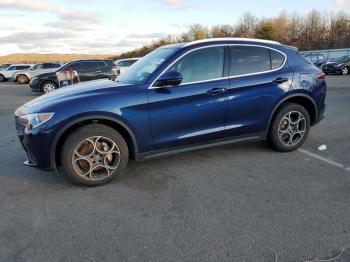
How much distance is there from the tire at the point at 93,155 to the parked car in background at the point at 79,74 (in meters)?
12.2

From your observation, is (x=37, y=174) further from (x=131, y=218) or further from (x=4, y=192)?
(x=131, y=218)

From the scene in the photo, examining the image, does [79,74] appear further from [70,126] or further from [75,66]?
[70,126]

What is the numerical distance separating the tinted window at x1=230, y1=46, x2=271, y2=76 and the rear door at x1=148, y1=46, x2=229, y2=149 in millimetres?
187

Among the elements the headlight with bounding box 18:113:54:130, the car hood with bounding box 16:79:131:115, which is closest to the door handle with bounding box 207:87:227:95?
the car hood with bounding box 16:79:131:115

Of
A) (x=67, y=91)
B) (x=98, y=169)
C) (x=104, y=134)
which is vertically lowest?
(x=98, y=169)

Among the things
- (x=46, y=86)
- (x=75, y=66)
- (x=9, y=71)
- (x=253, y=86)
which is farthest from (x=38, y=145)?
(x=9, y=71)

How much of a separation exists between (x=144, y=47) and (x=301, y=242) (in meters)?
67.4

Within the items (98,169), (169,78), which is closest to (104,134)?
(98,169)

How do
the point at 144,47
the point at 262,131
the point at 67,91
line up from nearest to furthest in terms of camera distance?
the point at 67,91
the point at 262,131
the point at 144,47

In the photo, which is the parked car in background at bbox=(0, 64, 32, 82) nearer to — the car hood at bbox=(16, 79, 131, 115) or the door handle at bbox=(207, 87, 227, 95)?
the car hood at bbox=(16, 79, 131, 115)

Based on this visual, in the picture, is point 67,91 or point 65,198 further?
point 67,91

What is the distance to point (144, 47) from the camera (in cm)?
6725

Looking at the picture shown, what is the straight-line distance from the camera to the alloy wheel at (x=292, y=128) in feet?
16.3

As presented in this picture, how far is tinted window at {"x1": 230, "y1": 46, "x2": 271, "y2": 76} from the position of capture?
4.56 meters
